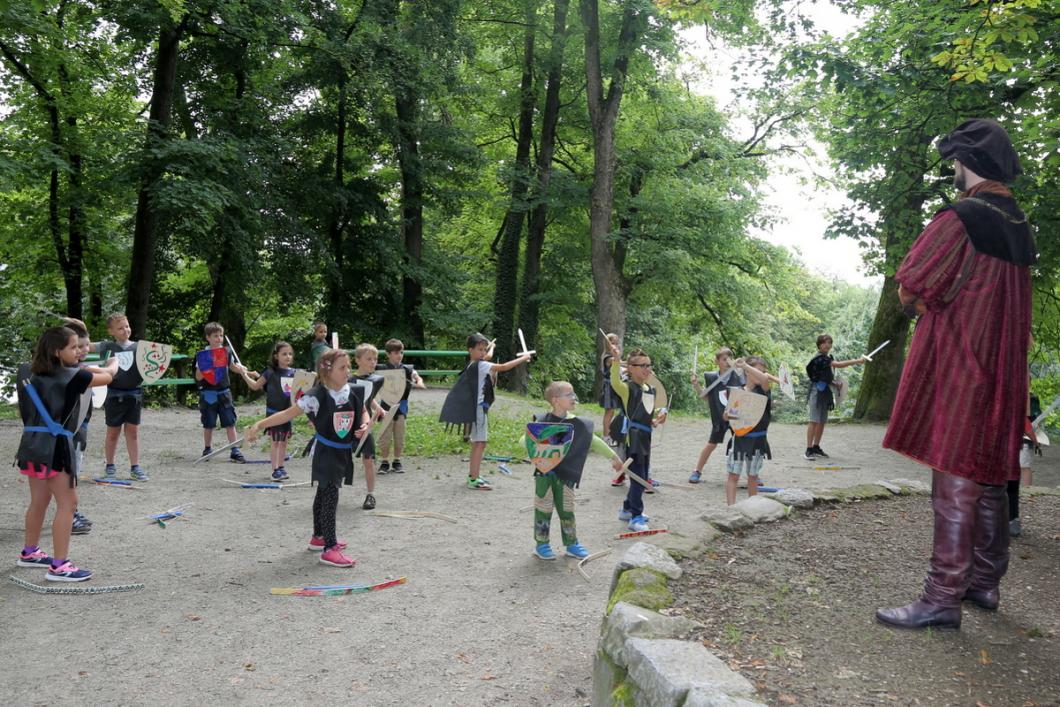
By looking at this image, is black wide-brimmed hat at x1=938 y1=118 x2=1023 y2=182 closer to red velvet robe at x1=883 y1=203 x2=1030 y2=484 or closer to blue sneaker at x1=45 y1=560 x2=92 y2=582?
red velvet robe at x1=883 y1=203 x2=1030 y2=484

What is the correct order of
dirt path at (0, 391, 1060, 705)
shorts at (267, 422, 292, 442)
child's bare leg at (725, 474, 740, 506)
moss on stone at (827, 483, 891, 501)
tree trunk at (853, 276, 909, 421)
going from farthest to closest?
tree trunk at (853, 276, 909, 421) < shorts at (267, 422, 292, 442) < child's bare leg at (725, 474, 740, 506) < moss on stone at (827, 483, 891, 501) < dirt path at (0, 391, 1060, 705)

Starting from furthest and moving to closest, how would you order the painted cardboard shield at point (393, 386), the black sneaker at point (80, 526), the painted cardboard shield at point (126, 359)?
the painted cardboard shield at point (393, 386) < the painted cardboard shield at point (126, 359) < the black sneaker at point (80, 526)

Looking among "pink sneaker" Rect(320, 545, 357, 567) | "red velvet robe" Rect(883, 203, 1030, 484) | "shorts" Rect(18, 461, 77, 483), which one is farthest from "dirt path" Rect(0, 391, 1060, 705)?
"red velvet robe" Rect(883, 203, 1030, 484)

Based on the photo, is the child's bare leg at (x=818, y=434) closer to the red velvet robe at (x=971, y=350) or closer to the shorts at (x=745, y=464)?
the shorts at (x=745, y=464)

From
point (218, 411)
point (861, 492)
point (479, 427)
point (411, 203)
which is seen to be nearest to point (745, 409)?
point (861, 492)

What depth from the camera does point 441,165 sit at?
2202 cm

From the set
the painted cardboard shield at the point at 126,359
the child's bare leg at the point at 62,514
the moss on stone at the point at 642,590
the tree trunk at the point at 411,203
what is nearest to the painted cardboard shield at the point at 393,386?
the painted cardboard shield at the point at 126,359

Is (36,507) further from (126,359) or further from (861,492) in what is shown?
(861,492)

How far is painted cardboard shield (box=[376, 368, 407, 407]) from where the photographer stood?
9750 mm

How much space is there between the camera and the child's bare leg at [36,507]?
573 centimetres

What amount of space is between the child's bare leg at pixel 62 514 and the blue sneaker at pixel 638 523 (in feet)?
15.3

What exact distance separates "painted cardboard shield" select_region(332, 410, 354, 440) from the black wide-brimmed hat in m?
4.75

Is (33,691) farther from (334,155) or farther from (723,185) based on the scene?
(723,185)

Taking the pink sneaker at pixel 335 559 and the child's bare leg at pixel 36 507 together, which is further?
the pink sneaker at pixel 335 559
